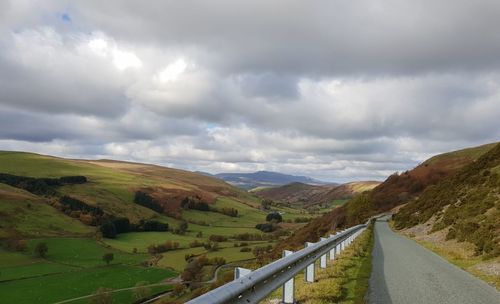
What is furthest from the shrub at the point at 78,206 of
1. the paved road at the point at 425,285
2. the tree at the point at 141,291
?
the paved road at the point at 425,285

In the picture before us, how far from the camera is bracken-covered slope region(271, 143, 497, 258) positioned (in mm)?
85875

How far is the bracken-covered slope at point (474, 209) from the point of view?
22.0m

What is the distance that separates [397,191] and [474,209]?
74806mm

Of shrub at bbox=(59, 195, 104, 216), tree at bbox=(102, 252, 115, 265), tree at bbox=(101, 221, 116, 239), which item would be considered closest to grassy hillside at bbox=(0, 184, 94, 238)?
tree at bbox=(101, 221, 116, 239)

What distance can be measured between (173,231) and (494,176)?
14767cm

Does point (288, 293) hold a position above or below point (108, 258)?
above

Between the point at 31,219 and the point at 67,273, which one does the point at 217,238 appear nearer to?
the point at 67,273

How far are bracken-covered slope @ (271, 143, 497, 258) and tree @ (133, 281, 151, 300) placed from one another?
32.4 meters

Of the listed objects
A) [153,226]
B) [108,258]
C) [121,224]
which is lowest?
[108,258]

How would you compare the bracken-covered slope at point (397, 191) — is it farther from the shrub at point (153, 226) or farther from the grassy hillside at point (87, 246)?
the shrub at point (153, 226)

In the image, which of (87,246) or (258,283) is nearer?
(258,283)

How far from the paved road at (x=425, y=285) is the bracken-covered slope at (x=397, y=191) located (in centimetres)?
6299

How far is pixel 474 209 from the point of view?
2988 centimetres

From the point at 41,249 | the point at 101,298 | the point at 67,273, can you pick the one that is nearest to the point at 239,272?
the point at 101,298
